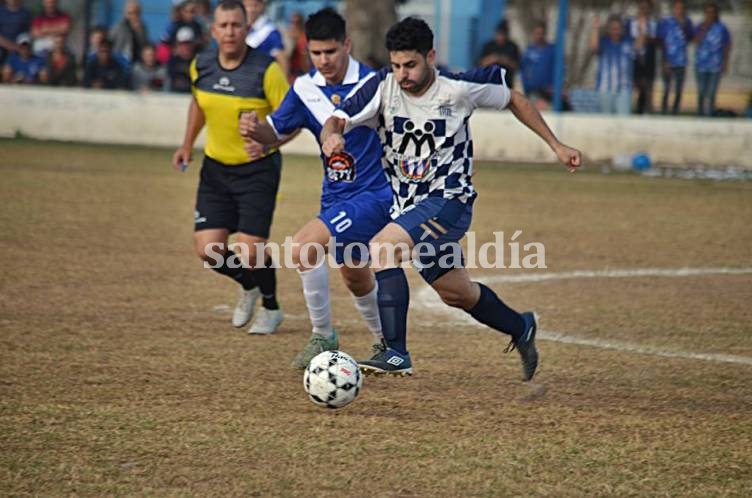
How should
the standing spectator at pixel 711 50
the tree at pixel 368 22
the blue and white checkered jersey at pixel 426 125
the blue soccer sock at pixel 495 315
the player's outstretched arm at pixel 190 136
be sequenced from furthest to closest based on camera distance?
1. the tree at pixel 368 22
2. the standing spectator at pixel 711 50
3. the player's outstretched arm at pixel 190 136
4. the blue soccer sock at pixel 495 315
5. the blue and white checkered jersey at pixel 426 125

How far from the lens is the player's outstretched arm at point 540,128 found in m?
6.18

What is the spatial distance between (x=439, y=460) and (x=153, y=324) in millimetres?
3231

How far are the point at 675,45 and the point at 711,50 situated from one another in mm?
512

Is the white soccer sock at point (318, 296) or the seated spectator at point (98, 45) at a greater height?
the seated spectator at point (98, 45)

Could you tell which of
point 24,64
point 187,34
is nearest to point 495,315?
point 187,34

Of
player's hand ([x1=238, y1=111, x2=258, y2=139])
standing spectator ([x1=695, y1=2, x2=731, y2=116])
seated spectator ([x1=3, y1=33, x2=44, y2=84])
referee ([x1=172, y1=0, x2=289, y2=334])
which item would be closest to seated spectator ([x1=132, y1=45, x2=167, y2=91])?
seated spectator ([x1=3, y1=33, x2=44, y2=84])

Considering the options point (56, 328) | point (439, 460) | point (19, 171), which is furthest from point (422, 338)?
point (19, 171)

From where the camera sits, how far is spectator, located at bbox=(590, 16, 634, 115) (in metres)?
18.8

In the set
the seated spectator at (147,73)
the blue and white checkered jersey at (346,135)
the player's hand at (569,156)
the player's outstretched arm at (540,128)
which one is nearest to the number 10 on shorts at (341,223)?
the blue and white checkered jersey at (346,135)

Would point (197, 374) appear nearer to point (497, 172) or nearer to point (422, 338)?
point (422, 338)

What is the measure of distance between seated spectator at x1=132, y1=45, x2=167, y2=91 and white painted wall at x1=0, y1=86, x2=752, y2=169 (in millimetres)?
304

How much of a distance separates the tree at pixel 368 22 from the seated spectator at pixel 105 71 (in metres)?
4.04

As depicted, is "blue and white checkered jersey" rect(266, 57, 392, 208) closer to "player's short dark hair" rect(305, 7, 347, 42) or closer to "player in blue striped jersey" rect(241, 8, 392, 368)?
"player in blue striped jersey" rect(241, 8, 392, 368)

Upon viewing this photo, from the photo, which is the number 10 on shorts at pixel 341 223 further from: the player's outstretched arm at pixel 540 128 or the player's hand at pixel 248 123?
the player's outstretched arm at pixel 540 128
